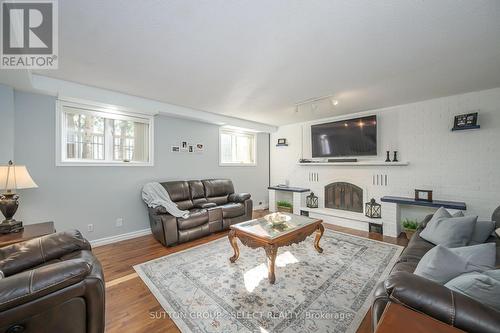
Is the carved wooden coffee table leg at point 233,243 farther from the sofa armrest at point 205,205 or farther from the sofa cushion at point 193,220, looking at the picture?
the sofa armrest at point 205,205

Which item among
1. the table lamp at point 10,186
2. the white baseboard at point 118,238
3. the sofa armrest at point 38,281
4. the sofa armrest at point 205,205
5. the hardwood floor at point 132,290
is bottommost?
the hardwood floor at point 132,290

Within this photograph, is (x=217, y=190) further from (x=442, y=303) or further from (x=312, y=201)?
(x=442, y=303)

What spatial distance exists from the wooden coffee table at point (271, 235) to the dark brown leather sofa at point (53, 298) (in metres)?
1.48

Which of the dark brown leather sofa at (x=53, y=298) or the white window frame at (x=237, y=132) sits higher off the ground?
the white window frame at (x=237, y=132)

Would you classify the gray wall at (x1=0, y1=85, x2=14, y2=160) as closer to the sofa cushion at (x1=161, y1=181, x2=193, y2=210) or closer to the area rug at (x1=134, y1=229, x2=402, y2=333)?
the sofa cushion at (x1=161, y1=181, x2=193, y2=210)

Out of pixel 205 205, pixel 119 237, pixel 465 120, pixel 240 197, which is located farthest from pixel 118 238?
pixel 465 120

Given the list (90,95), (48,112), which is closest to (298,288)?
(90,95)

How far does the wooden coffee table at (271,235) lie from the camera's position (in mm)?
2234

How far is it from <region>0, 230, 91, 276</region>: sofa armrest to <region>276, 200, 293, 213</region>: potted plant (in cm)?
431

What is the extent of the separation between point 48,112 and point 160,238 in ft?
7.87

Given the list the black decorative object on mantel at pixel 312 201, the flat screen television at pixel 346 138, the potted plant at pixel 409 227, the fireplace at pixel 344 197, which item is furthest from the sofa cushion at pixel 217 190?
the potted plant at pixel 409 227

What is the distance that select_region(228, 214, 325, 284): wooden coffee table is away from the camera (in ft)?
7.33

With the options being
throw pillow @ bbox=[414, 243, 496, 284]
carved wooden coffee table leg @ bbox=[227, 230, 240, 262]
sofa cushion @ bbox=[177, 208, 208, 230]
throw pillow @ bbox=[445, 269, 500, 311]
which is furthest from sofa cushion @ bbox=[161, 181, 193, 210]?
throw pillow @ bbox=[445, 269, 500, 311]

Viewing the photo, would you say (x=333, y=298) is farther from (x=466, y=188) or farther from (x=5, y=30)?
(x=5, y=30)
